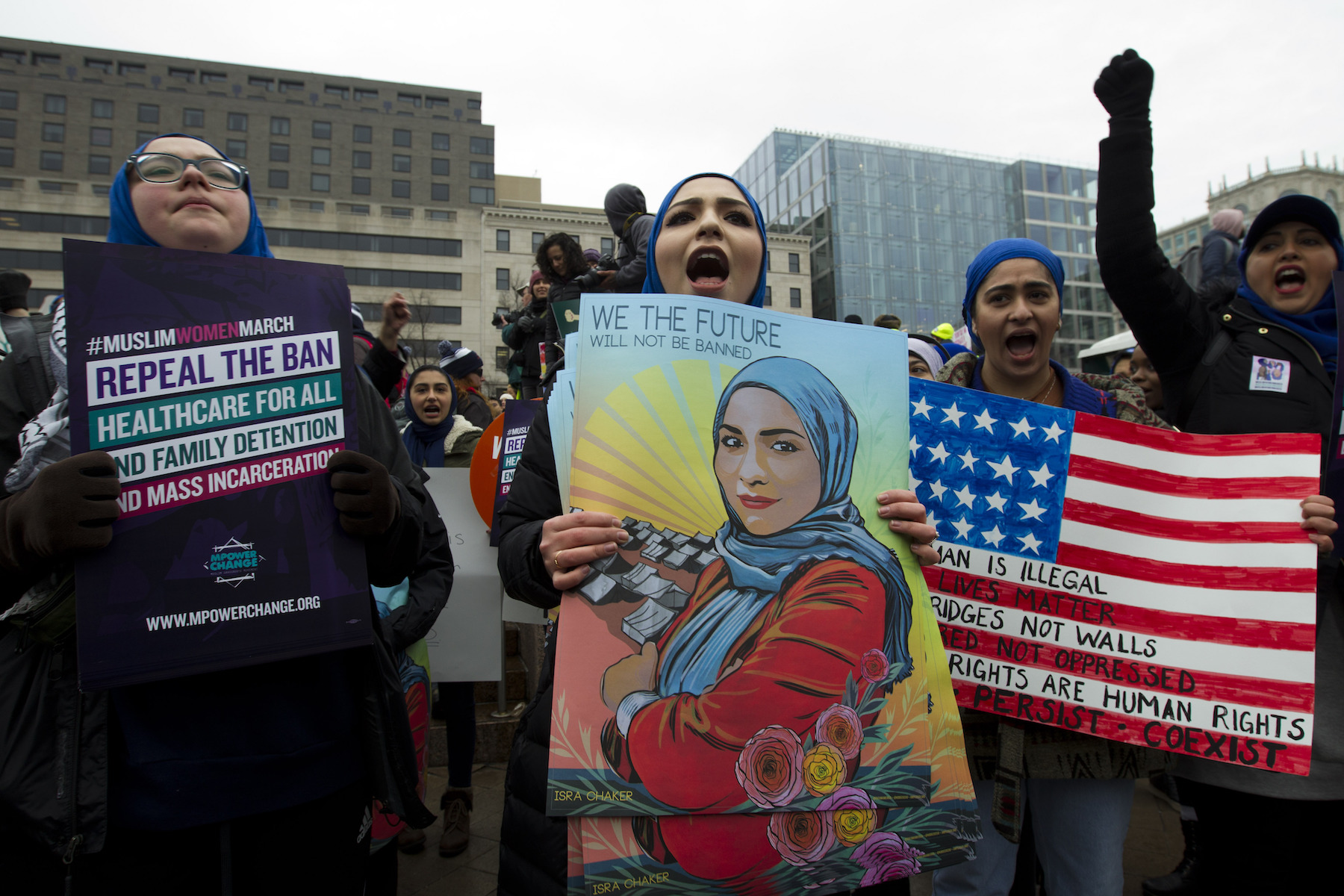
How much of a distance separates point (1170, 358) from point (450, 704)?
11.6 ft

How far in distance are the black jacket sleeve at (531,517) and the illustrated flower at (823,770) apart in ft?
1.92

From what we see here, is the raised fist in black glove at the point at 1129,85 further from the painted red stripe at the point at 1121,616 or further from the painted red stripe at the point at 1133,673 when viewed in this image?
the painted red stripe at the point at 1133,673

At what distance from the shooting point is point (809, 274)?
55500 millimetres

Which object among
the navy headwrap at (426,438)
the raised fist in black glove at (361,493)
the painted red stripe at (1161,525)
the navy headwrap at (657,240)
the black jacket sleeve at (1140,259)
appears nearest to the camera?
the raised fist in black glove at (361,493)

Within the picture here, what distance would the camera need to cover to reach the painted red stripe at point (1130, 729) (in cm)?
182

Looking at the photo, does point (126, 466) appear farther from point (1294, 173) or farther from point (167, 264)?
point (1294, 173)

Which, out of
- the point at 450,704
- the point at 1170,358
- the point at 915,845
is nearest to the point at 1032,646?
the point at 915,845

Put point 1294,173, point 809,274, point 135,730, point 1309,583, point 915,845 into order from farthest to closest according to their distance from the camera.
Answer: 1. point 1294,173
2. point 809,274
3. point 1309,583
4. point 135,730
5. point 915,845

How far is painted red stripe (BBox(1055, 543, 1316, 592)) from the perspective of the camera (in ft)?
6.24

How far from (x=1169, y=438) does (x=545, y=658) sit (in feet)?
6.22

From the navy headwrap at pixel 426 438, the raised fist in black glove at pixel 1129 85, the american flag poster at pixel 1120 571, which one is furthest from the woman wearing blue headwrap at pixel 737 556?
the navy headwrap at pixel 426 438

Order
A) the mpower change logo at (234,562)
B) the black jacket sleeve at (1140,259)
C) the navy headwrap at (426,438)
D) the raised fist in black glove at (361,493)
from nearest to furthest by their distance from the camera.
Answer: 1. the mpower change logo at (234,562)
2. the raised fist in black glove at (361,493)
3. the black jacket sleeve at (1140,259)
4. the navy headwrap at (426,438)

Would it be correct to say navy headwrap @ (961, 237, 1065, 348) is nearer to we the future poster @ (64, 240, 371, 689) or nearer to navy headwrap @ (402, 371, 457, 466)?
we the future poster @ (64, 240, 371, 689)

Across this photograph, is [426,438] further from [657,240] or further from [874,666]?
[874,666]
